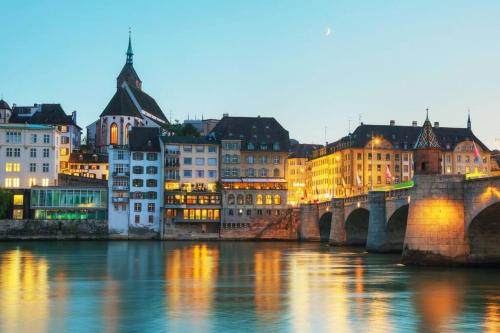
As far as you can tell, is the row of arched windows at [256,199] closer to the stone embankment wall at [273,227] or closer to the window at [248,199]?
the window at [248,199]

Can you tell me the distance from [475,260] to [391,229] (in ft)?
88.3

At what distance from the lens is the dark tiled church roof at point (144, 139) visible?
138462 millimetres

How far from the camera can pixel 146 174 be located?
452ft

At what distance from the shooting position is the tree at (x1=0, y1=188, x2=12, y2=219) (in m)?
129

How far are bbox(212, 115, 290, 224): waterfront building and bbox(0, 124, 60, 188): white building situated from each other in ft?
106

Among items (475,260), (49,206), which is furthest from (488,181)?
(49,206)

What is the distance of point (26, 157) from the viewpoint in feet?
462

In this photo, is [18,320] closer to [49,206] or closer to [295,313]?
[295,313]

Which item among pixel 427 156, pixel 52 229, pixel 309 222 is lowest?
pixel 52 229

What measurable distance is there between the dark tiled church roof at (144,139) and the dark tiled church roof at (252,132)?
41.1 ft

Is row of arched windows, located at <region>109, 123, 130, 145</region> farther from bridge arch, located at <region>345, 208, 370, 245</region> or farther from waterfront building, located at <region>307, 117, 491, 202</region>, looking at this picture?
bridge arch, located at <region>345, 208, 370, 245</region>

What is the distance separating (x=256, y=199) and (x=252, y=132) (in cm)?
1654

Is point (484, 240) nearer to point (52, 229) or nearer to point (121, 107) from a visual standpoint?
point (52, 229)

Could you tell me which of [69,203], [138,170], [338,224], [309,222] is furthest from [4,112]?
[338,224]
